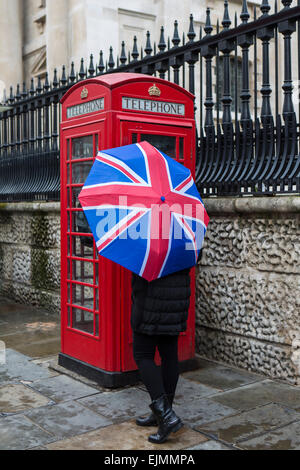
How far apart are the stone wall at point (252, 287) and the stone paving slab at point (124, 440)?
130cm

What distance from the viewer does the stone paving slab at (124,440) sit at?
135 inches

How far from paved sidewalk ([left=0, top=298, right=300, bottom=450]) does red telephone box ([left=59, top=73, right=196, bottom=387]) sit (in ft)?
0.76

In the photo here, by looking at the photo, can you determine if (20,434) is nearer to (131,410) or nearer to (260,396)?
(131,410)

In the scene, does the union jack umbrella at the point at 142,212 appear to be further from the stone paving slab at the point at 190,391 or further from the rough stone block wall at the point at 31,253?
the rough stone block wall at the point at 31,253

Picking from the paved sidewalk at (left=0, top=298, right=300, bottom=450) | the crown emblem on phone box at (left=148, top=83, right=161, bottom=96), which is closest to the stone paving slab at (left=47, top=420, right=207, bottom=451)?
the paved sidewalk at (left=0, top=298, right=300, bottom=450)

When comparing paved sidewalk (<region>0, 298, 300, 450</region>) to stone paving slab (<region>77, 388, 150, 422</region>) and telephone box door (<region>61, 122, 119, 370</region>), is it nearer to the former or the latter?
stone paving slab (<region>77, 388, 150, 422</region>)

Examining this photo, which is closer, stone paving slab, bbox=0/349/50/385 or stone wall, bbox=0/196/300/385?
stone wall, bbox=0/196/300/385

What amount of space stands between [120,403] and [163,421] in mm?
777

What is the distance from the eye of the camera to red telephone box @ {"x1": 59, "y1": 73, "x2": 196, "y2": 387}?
14.7ft

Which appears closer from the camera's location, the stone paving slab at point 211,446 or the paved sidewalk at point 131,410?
the stone paving slab at point 211,446

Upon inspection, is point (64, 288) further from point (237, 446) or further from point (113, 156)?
point (237, 446)

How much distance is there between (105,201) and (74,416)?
5.12 feet

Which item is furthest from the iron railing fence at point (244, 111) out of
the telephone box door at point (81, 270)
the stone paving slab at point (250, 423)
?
the stone paving slab at point (250, 423)

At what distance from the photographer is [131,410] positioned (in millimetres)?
4066
